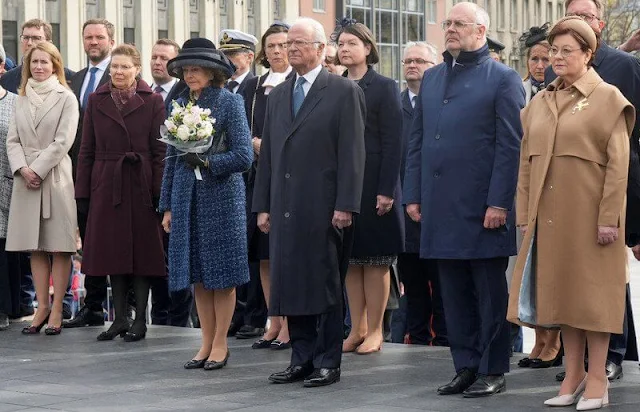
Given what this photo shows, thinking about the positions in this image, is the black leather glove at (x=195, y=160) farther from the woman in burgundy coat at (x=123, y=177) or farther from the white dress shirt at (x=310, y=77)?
Result: the woman in burgundy coat at (x=123, y=177)

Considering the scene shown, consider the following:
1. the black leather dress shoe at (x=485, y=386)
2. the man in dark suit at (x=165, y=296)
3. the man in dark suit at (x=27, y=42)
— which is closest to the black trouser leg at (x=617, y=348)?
the black leather dress shoe at (x=485, y=386)

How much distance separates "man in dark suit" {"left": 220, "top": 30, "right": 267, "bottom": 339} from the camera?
40.9 ft

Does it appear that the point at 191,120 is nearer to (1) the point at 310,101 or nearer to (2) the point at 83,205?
(1) the point at 310,101

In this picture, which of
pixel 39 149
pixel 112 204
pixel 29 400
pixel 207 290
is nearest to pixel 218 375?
pixel 207 290

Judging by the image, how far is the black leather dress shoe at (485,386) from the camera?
9.33 m

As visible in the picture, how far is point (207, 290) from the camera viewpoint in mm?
10938

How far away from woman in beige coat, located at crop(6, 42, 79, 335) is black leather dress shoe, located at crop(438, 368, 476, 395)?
4.27 metres

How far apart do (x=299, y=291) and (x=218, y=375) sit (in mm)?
965

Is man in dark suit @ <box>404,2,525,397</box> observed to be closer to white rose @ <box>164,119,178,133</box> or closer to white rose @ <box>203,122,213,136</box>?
white rose @ <box>203,122,213,136</box>

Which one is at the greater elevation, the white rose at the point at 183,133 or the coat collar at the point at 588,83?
the coat collar at the point at 588,83

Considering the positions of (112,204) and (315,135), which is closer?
(315,135)

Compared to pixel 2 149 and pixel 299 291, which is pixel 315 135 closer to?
pixel 299 291

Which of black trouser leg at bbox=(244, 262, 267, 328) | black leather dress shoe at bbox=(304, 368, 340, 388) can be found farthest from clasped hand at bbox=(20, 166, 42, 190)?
black leather dress shoe at bbox=(304, 368, 340, 388)

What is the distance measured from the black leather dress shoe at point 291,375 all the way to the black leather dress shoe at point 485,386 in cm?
117
